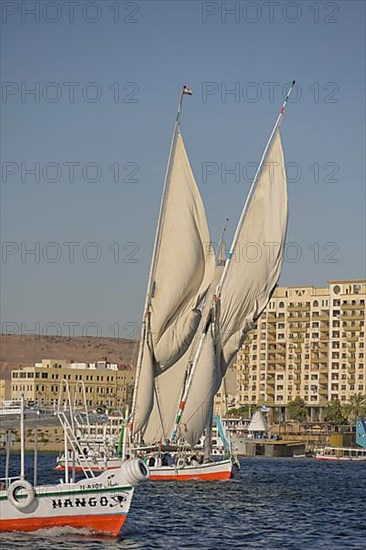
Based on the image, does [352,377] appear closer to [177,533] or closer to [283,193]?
[283,193]

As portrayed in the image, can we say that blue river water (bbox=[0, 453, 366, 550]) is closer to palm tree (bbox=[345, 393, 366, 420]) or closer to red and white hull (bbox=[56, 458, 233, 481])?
red and white hull (bbox=[56, 458, 233, 481])

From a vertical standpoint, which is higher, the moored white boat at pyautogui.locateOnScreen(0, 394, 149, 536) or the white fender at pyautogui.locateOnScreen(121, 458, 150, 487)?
the white fender at pyautogui.locateOnScreen(121, 458, 150, 487)

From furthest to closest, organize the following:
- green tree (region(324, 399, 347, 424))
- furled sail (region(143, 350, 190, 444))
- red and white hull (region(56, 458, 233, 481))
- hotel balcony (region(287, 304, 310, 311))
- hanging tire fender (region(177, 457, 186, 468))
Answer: hotel balcony (region(287, 304, 310, 311)) < green tree (region(324, 399, 347, 424)) < furled sail (region(143, 350, 190, 444)) < hanging tire fender (region(177, 457, 186, 468)) < red and white hull (region(56, 458, 233, 481))

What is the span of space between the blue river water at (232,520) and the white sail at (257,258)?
949cm

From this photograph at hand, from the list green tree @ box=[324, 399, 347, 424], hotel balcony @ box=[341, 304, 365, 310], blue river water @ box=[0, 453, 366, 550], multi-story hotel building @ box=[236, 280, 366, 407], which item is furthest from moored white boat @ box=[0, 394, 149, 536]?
multi-story hotel building @ box=[236, 280, 366, 407]

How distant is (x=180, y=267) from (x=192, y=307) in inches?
96.5

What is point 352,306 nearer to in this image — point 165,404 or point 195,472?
point 165,404

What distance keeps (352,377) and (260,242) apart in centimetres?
10646

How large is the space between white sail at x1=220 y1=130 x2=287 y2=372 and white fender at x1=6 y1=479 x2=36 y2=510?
39.2m

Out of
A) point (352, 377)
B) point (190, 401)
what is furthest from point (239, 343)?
point (352, 377)

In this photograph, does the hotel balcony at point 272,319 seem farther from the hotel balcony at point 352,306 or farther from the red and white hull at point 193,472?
the red and white hull at point 193,472

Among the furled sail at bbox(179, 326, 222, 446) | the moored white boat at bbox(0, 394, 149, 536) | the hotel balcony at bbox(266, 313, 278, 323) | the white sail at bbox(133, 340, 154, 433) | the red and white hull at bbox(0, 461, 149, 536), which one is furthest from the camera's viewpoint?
the hotel balcony at bbox(266, 313, 278, 323)

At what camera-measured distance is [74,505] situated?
42.0 meters

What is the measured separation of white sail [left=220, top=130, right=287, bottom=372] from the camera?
7939 cm
